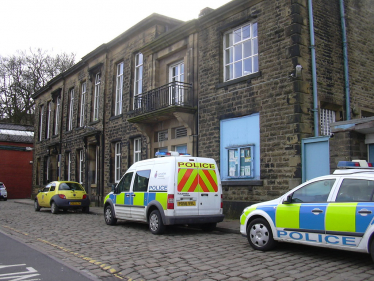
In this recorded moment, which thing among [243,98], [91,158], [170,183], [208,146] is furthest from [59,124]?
[170,183]

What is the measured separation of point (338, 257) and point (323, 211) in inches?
41.0

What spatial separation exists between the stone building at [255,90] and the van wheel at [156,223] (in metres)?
3.83

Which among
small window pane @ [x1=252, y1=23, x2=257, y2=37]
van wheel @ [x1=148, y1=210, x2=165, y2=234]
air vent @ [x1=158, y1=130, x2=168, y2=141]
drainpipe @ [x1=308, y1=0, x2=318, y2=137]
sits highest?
small window pane @ [x1=252, y1=23, x2=257, y2=37]

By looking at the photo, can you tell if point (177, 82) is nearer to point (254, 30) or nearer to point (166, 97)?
point (166, 97)

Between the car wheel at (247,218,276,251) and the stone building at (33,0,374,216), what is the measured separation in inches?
148

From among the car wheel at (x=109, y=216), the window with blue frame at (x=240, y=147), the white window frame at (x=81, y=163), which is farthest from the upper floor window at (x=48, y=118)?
the window with blue frame at (x=240, y=147)

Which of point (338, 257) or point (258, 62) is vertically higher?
point (258, 62)

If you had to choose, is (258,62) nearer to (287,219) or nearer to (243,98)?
(243,98)

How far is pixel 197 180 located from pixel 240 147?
11.7 ft

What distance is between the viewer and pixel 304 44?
40.2 ft

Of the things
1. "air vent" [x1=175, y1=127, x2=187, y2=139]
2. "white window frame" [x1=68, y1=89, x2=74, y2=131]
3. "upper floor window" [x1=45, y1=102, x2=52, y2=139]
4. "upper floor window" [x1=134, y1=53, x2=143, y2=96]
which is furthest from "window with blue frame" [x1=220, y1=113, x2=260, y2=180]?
"upper floor window" [x1=45, y1=102, x2=52, y2=139]

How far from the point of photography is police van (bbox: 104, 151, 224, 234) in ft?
33.7

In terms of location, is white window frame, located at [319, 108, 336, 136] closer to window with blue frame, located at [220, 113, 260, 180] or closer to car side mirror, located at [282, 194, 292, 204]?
window with blue frame, located at [220, 113, 260, 180]

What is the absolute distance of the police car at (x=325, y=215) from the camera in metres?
6.20
